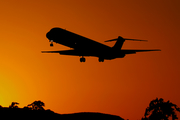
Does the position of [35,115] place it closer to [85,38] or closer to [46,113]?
[46,113]

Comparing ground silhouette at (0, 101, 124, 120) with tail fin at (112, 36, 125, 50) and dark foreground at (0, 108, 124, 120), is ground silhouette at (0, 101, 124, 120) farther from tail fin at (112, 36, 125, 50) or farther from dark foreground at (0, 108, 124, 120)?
tail fin at (112, 36, 125, 50)

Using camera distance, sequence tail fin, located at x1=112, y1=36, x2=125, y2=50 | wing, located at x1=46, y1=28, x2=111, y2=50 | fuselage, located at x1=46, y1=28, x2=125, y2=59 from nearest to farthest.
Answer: wing, located at x1=46, y1=28, x2=111, y2=50, fuselage, located at x1=46, y1=28, x2=125, y2=59, tail fin, located at x1=112, y1=36, x2=125, y2=50

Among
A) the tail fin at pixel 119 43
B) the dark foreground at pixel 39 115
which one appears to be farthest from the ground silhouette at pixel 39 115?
the tail fin at pixel 119 43

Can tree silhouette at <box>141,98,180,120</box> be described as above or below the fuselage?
below

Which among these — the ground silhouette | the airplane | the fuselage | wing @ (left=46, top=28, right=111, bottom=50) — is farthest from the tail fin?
the ground silhouette

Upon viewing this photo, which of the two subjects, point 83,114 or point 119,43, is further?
point 119,43

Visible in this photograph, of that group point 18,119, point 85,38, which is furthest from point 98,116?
point 85,38

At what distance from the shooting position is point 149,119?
54562mm

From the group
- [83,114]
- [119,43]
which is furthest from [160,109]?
[119,43]

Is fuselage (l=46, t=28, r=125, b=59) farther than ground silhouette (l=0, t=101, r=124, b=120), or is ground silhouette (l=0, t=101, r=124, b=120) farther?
fuselage (l=46, t=28, r=125, b=59)

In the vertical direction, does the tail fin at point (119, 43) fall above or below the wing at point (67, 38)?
above

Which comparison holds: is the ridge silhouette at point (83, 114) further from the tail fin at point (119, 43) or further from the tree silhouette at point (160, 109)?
the tail fin at point (119, 43)

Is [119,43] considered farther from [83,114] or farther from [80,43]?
[83,114]

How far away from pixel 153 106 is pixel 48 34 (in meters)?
29.6
